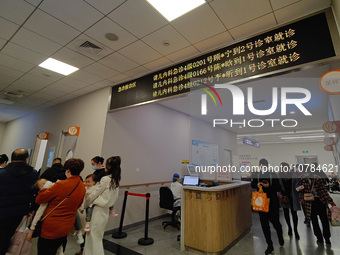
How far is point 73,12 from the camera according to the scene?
2.17 meters

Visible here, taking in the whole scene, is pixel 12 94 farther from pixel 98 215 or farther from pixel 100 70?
pixel 98 215

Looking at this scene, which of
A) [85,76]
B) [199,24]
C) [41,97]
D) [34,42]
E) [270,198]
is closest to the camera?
[199,24]

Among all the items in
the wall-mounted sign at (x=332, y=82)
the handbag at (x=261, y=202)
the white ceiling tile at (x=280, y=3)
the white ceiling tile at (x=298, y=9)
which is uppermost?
the white ceiling tile at (x=280, y=3)

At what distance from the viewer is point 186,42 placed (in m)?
2.61

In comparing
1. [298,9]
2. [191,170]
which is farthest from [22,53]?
[191,170]

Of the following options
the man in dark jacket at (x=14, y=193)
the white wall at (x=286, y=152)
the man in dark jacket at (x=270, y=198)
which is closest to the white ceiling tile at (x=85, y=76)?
the man in dark jacket at (x=14, y=193)

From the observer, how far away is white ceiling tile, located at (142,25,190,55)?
2.42 meters

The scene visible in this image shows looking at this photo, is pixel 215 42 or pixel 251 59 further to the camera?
pixel 215 42

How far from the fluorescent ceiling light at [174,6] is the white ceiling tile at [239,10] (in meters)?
0.21

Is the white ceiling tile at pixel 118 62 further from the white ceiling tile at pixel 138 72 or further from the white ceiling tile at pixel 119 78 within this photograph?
the white ceiling tile at pixel 119 78

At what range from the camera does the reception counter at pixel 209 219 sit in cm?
282

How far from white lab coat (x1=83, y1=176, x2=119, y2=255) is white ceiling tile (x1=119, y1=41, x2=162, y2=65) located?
1.96 m

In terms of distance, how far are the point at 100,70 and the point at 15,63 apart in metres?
1.58

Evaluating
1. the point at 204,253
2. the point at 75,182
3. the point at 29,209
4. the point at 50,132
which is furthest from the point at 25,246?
the point at 50,132
